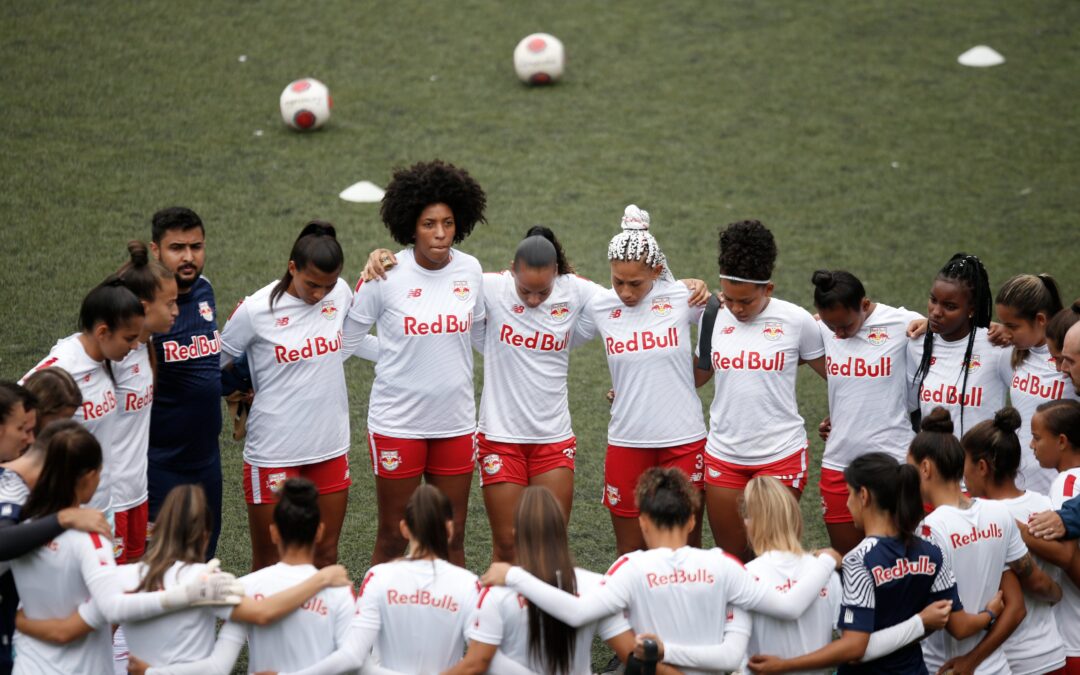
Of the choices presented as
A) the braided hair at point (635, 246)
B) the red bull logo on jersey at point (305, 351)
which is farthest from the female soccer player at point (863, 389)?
the red bull logo on jersey at point (305, 351)

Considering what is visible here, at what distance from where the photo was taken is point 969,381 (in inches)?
223

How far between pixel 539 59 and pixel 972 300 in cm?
823

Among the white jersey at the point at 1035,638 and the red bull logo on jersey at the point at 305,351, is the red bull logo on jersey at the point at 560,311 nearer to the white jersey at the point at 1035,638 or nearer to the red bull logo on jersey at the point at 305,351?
the red bull logo on jersey at the point at 305,351

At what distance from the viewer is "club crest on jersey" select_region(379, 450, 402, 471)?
19.4ft

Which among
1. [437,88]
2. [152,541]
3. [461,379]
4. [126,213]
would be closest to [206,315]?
[461,379]

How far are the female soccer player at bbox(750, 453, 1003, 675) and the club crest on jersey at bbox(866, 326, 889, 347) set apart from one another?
134 cm

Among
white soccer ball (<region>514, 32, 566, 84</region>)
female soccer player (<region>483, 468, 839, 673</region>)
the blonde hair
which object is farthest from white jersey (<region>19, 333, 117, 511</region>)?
white soccer ball (<region>514, 32, 566, 84</region>)

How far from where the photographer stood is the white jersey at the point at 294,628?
14.0 feet

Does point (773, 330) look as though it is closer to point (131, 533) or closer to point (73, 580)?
point (131, 533)

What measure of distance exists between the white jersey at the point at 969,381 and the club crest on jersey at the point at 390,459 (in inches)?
102

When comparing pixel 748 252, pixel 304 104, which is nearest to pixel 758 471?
pixel 748 252

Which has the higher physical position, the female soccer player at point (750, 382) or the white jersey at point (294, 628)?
the female soccer player at point (750, 382)

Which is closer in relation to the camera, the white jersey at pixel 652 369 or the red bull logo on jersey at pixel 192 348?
the red bull logo on jersey at pixel 192 348

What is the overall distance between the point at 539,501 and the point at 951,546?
1.70 m
